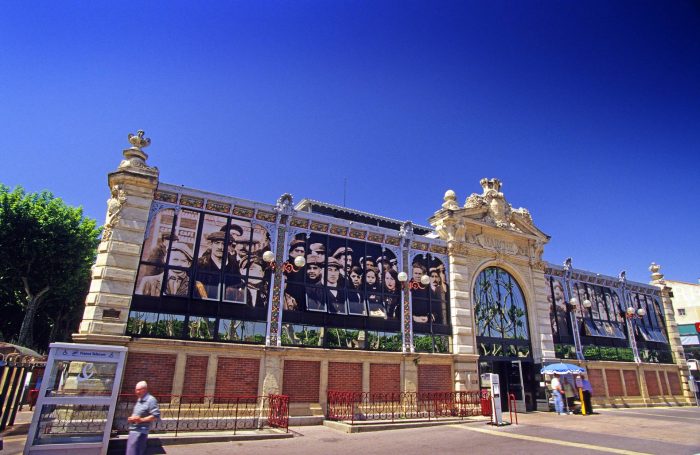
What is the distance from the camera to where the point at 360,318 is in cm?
1703

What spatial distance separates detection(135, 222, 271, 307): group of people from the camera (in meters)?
14.0

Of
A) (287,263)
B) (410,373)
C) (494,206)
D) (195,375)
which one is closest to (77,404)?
(195,375)

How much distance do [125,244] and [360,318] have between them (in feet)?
31.0

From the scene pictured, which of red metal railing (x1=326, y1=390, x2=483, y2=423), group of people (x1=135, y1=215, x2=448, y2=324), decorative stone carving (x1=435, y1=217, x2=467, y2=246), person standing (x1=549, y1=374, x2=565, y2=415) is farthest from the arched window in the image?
red metal railing (x1=326, y1=390, x2=483, y2=423)

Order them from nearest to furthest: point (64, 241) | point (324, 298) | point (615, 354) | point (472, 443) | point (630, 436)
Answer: point (472, 443) → point (630, 436) → point (324, 298) → point (64, 241) → point (615, 354)

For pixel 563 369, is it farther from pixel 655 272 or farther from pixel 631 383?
pixel 655 272

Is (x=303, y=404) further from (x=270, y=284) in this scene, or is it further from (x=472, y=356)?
(x=472, y=356)

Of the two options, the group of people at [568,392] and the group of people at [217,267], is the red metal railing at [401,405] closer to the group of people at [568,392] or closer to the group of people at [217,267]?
the group of people at [568,392]

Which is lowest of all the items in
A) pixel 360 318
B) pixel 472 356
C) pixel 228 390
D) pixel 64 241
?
pixel 228 390

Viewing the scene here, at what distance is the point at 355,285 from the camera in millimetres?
17453

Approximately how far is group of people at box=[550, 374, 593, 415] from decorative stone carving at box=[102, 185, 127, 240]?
20447mm

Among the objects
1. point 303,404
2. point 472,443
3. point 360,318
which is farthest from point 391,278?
point 472,443

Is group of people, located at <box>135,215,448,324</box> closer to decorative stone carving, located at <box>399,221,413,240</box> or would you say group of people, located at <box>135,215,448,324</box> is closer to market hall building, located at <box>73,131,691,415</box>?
market hall building, located at <box>73,131,691,415</box>

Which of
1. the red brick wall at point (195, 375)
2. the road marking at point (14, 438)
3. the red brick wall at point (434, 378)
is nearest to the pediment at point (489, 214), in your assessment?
the red brick wall at point (434, 378)
